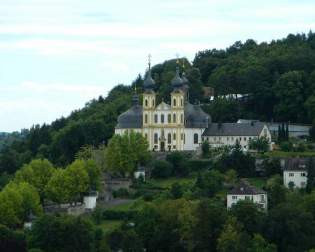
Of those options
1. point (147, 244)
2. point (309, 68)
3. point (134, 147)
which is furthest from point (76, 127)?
point (147, 244)

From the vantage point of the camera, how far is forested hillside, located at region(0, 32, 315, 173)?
333ft

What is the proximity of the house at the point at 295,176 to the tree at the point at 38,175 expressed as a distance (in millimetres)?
14772

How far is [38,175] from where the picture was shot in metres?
87.1

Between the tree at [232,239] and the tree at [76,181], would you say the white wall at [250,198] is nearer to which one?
the tree at [232,239]

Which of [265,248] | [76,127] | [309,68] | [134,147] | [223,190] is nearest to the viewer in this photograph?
[265,248]

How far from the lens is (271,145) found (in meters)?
93.7

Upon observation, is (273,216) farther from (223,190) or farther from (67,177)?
(67,177)

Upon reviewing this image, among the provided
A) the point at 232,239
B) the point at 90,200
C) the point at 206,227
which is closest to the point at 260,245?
the point at 232,239

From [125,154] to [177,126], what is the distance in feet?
25.5

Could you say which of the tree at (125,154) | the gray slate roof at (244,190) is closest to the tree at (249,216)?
the gray slate roof at (244,190)

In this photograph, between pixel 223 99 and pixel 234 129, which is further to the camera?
pixel 223 99

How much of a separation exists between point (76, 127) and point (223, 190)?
69.7 feet

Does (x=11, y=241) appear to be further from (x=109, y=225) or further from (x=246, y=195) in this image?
(x=246, y=195)

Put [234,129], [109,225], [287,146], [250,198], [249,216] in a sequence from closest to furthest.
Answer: [249,216]
[250,198]
[109,225]
[287,146]
[234,129]
